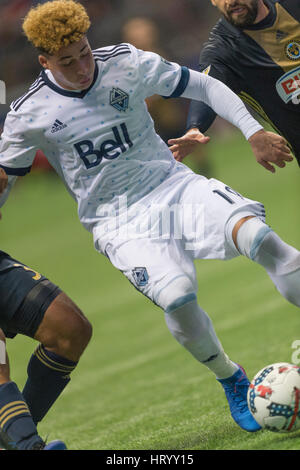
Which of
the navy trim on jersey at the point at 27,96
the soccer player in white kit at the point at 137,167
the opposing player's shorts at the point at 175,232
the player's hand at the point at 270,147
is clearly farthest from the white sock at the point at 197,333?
the navy trim on jersey at the point at 27,96

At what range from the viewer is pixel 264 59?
4.45m

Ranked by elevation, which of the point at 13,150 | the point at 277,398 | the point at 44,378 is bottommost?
the point at 44,378

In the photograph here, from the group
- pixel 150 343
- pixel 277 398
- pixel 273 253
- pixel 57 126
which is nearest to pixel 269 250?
pixel 273 253

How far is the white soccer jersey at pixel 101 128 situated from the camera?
3807 mm

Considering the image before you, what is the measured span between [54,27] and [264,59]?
4.42 ft

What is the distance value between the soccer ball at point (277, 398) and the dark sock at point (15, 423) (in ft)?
3.23

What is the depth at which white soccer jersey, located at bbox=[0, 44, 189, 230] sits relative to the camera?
12.5ft

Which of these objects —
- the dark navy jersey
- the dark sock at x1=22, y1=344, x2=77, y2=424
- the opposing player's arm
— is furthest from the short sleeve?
the dark sock at x1=22, y1=344, x2=77, y2=424

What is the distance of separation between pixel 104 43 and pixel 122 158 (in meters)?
9.59

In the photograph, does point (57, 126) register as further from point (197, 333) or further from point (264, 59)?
point (264, 59)

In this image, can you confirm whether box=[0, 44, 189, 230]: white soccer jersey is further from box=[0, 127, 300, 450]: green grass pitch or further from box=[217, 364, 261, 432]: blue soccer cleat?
box=[0, 127, 300, 450]: green grass pitch

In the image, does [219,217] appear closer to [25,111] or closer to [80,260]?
[25,111]

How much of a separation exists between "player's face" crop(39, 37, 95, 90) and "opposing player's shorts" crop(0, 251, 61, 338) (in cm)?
93

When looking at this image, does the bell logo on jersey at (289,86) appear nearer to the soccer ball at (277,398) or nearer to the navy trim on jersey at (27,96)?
the navy trim on jersey at (27,96)
